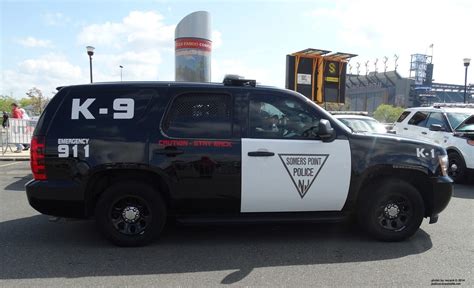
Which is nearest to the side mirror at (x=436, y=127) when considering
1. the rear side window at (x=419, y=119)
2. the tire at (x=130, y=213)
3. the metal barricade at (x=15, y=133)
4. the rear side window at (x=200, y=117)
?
the rear side window at (x=419, y=119)

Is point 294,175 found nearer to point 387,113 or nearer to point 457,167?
point 457,167

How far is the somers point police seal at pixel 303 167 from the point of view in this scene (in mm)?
4723

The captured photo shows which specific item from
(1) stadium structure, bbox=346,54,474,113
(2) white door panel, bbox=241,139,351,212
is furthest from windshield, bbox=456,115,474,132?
(1) stadium structure, bbox=346,54,474,113

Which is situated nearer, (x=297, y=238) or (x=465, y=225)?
(x=297, y=238)

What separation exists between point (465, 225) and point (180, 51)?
36.1ft

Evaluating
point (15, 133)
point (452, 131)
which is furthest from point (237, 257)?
point (15, 133)

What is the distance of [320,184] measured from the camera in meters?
4.77

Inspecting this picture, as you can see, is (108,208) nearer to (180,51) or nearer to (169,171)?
(169,171)

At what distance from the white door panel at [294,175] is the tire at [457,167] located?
5.91m

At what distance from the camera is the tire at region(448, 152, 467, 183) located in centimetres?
925

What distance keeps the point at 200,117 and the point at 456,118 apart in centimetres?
816

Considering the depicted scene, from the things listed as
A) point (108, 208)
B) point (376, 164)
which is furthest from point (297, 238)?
point (108, 208)

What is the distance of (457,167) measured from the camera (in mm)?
9391

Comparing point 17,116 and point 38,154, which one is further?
point 17,116
